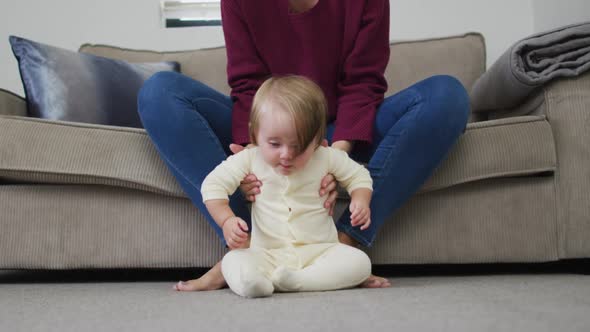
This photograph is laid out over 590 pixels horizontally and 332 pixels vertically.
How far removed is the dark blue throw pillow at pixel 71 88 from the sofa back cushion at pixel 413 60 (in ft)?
1.29

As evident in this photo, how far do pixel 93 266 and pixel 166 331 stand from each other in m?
0.64

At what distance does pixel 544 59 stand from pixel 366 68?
42cm

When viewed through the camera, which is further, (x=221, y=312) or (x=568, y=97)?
(x=568, y=97)

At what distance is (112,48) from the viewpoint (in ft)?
7.27

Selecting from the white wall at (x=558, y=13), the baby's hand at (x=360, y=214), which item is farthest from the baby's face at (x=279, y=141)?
the white wall at (x=558, y=13)

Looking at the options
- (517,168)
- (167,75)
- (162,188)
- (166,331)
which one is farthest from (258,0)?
(166,331)

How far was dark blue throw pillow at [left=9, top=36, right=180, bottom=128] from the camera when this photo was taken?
5.56 ft

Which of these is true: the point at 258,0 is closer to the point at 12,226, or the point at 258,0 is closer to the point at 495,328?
the point at 12,226

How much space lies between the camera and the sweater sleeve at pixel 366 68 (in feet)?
4.49

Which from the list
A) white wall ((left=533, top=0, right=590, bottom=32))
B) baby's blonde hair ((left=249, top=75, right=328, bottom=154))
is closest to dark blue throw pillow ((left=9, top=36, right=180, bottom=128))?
baby's blonde hair ((left=249, top=75, right=328, bottom=154))

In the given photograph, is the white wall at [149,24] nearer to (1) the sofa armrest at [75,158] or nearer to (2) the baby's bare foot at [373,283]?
(1) the sofa armrest at [75,158]

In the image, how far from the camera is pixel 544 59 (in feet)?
4.78

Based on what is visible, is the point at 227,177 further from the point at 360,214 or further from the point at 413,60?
the point at 413,60

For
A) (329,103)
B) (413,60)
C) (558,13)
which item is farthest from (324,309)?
(558,13)
